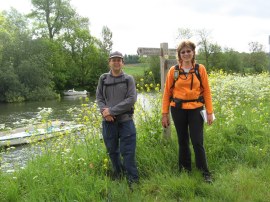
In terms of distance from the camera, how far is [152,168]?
4363 millimetres

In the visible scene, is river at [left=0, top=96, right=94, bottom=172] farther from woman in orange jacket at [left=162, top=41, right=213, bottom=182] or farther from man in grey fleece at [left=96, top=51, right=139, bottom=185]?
woman in orange jacket at [left=162, top=41, right=213, bottom=182]

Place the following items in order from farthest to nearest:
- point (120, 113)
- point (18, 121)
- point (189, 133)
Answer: point (18, 121) → point (189, 133) → point (120, 113)

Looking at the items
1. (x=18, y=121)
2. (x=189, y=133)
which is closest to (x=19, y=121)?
(x=18, y=121)

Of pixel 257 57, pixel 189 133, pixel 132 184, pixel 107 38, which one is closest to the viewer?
pixel 132 184

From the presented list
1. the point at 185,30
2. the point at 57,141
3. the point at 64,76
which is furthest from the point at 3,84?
the point at 57,141

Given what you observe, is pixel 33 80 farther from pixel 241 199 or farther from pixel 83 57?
pixel 241 199

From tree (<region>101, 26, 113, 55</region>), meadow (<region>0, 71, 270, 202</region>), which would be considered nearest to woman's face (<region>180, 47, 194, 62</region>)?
meadow (<region>0, 71, 270, 202</region>)

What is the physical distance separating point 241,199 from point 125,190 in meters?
1.27

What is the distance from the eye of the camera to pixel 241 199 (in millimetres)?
3289

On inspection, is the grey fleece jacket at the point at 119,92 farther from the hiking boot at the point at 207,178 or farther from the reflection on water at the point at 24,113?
the reflection on water at the point at 24,113

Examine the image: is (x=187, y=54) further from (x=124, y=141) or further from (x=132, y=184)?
(x=132, y=184)

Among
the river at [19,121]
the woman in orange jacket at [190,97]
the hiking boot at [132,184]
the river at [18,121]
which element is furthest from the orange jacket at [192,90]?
the river at [18,121]

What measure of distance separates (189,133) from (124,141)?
869 millimetres

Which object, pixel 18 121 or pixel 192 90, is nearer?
pixel 192 90
